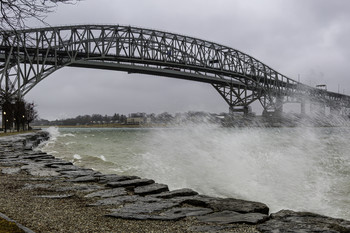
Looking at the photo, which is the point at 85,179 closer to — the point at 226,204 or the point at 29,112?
the point at 226,204

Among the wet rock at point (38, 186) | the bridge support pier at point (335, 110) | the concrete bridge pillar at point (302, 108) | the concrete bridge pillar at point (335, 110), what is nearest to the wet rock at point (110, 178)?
the wet rock at point (38, 186)

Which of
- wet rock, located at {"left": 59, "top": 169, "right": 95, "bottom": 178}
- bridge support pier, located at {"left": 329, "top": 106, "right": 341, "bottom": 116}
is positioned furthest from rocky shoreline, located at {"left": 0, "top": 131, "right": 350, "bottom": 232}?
bridge support pier, located at {"left": 329, "top": 106, "right": 341, "bottom": 116}

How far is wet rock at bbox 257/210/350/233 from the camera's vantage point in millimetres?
3115

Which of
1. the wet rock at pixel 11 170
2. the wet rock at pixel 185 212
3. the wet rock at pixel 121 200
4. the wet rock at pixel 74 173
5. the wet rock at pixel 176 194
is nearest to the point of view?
the wet rock at pixel 185 212

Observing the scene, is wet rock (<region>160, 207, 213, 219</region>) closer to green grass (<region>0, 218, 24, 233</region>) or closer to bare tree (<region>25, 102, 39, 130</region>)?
green grass (<region>0, 218, 24, 233</region>)

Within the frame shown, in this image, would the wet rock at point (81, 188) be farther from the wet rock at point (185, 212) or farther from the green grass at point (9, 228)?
the green grass at point (9, 228)

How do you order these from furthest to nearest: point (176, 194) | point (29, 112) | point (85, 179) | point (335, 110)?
point (335, 110) < point (29, 112) < point (85, 179) < point (176, 194)

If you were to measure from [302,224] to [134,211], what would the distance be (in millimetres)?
1902

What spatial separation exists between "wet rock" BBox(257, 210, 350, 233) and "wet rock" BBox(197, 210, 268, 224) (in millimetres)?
109

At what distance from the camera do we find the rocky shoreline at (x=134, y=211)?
3283mm

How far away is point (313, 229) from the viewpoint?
3113 millimetres

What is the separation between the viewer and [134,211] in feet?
12.9

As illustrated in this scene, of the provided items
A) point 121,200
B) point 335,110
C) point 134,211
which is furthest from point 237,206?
point 335,110

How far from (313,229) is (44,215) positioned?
9.49 ft
